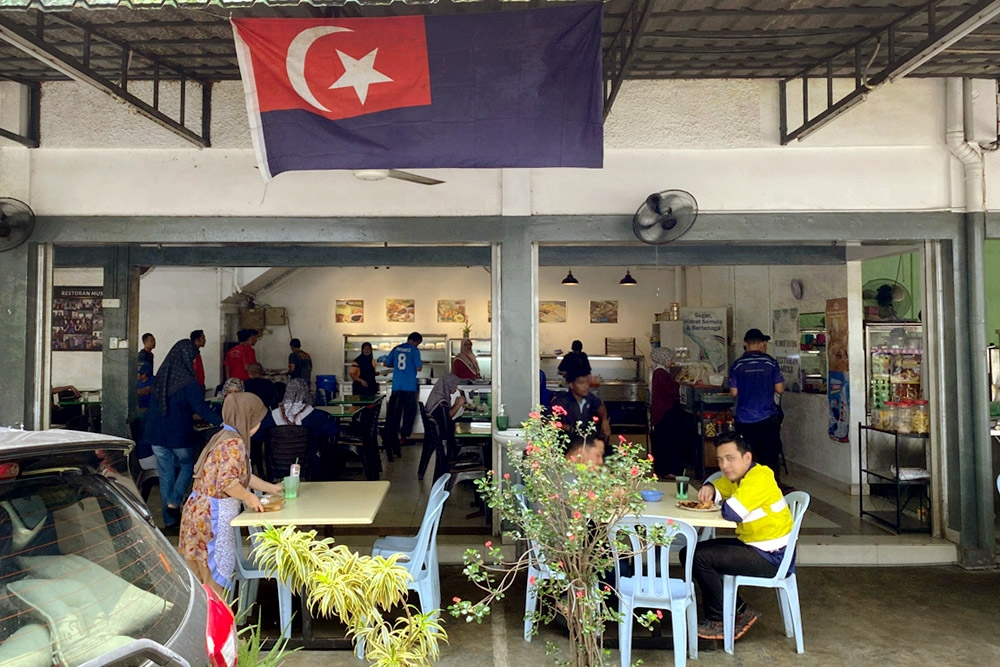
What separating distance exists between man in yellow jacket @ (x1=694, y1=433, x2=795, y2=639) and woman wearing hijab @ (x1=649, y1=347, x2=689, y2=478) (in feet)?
14.1

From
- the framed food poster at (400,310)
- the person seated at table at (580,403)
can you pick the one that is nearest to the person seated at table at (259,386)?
the person seated at table at (580,403)

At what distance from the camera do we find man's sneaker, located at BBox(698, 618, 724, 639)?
4051 millimetres

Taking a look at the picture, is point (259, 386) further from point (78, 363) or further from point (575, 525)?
point (78, 363)

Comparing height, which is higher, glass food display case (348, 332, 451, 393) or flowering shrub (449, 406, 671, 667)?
glass food display case (348, 332, 451, 393)

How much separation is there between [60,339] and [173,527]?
8.42 m

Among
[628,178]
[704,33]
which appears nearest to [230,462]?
[628,178]

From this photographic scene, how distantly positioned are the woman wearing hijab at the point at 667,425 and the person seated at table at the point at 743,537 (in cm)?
429

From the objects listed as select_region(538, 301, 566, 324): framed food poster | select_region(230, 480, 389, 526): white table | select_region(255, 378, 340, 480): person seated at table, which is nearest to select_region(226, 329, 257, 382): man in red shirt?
select_region(255, 378, 340, 480): person seated at table

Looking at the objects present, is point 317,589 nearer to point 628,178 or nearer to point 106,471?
point 106,471

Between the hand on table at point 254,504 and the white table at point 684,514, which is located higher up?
the hand on table at point 254,504

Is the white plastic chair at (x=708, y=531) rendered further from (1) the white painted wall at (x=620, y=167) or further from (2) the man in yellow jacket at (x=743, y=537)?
(1) the white painted wall at (x=620, y=167)

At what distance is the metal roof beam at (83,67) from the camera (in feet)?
12.7

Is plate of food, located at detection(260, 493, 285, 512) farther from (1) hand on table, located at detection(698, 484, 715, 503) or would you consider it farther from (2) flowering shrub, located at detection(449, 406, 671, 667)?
(1) hand on table, located at detection(698, 484, 715, 503)

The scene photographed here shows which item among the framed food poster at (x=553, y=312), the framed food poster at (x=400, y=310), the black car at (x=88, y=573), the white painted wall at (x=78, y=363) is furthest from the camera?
the framed food poster at (x=553, y=312)
